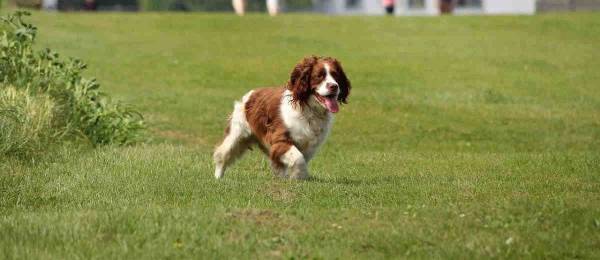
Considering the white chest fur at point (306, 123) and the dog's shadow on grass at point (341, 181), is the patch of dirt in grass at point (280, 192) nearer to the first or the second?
the dog's shadow on grass at point (341, 181)

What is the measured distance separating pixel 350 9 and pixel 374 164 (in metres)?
67.1

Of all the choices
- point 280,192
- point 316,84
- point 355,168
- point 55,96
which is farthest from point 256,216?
point 55,96

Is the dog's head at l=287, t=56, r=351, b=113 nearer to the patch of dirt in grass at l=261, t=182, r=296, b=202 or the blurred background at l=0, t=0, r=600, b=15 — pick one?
the patch of dirt in grass at l=261, t=182, r=296, b=202

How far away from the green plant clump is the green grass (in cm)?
69

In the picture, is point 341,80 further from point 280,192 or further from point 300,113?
point 280,192

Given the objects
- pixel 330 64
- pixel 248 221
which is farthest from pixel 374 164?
pixel 248 221

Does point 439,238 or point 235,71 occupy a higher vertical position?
point 439,238

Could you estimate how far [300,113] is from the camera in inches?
484

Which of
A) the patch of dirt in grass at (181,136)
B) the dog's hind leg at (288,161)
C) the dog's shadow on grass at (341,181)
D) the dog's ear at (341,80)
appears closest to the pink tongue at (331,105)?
the dog's ear at (341,80)

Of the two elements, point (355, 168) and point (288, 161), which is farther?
point (355, 168)

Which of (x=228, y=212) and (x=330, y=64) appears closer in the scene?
(x=228, y=212)

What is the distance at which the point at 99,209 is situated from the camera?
33.2ft

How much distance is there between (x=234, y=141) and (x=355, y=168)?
6.15 feet

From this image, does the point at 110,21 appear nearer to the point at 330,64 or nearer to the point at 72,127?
the point at 72,127
